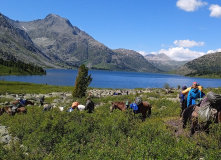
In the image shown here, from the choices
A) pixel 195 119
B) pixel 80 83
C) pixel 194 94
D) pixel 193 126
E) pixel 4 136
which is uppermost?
pixel 194 94

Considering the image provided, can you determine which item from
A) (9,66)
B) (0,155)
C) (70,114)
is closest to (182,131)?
(70,114)

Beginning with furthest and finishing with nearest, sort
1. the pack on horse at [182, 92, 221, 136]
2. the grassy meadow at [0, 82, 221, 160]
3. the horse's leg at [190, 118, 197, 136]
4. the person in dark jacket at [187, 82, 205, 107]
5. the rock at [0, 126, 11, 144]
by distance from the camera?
1. the person in dark jacket at [187, 82, 205, 107]
2. the rock at [0, 126, 11, 144]
3. the horse's leg at [190, 118, 197, 136]
4. the pack on horse at [182, 92, 221, 136]
5. the grassy meadow at [0, 82, 221, 160]

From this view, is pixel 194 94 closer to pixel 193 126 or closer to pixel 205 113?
pixel 205 113

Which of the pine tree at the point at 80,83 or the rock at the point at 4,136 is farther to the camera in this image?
the pine tree at the point at 80,83

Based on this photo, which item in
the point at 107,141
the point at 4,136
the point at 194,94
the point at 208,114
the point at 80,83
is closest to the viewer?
the point at 107,141

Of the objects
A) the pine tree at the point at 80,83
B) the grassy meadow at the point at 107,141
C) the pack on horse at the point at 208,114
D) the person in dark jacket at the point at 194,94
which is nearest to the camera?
the grassy meadow at the point at 107,141

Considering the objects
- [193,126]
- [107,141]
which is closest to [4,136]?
[107,141]

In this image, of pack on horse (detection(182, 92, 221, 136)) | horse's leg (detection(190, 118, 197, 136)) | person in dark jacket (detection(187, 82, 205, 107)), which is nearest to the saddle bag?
pack on horse (detection(182, 92, 221, 136))

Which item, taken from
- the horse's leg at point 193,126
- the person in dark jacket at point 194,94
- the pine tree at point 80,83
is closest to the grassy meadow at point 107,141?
the horse's leg at point 193,126

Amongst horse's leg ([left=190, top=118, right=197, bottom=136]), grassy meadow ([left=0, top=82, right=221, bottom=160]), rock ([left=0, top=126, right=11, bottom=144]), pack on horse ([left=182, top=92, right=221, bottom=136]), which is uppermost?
pack on horse ([left=182, top=92, right=221, bottom=136])

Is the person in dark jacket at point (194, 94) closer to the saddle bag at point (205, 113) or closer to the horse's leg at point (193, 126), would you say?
the saddle bag at point (205, 113)

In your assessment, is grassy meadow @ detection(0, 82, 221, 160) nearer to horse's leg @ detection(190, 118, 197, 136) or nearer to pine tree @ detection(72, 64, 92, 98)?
horse's leg @ detection(190, 118, 197, 136)

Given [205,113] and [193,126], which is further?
[193,126]

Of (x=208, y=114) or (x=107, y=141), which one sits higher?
(x=208, y=114)
